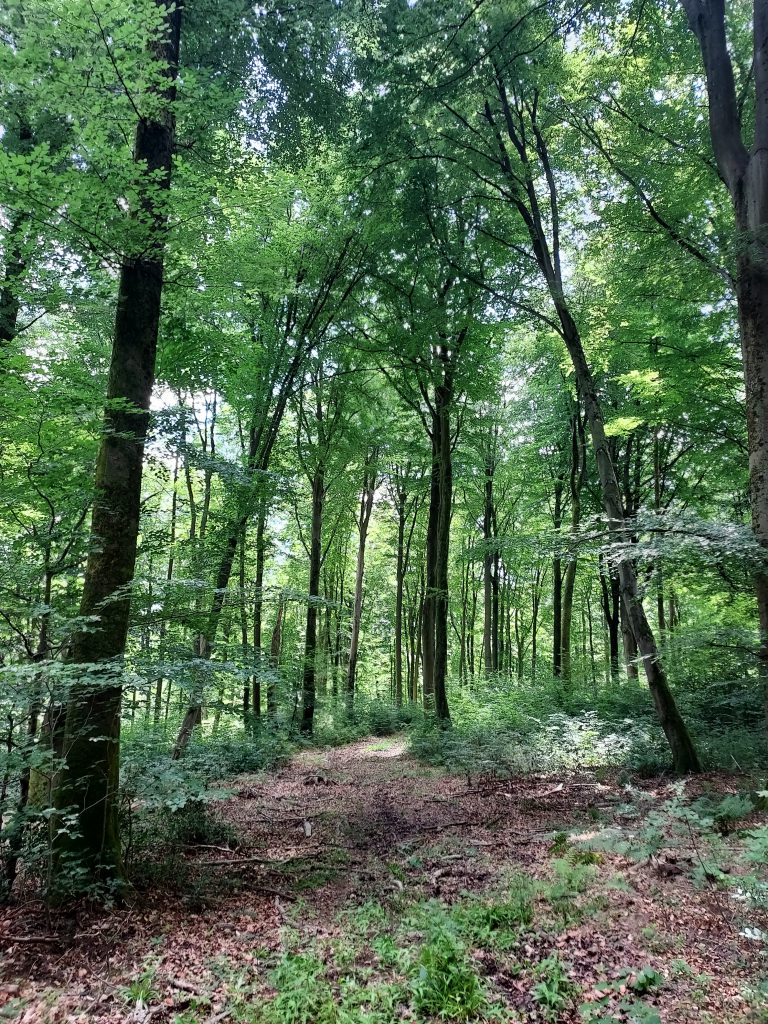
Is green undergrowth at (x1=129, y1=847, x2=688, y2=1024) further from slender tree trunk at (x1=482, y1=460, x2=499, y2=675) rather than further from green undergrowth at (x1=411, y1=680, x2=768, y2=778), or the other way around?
slender tree trunk at (x1=482, y1=460, x2=499, y2=675)

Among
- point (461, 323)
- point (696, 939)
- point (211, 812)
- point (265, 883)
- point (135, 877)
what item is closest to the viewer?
point (696, 939)

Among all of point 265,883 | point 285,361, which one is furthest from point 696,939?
point 285,361

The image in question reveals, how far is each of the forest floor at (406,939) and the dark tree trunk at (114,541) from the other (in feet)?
2.29

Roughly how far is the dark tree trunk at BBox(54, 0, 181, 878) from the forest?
3cm

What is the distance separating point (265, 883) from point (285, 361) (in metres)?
8.73

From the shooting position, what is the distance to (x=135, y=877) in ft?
Result: 15.3

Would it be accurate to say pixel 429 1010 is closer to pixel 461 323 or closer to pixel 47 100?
pixel 47 100

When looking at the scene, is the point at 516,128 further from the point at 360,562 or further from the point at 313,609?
the point at 360,562

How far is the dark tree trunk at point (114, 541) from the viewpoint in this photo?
4.25 metres

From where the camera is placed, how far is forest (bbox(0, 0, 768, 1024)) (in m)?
3.60

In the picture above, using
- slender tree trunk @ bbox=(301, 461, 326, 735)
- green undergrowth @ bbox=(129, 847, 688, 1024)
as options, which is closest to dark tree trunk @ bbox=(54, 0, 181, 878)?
green undergrowth @ bbox=(129, 847, 688, 1024)

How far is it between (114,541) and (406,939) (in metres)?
3.95

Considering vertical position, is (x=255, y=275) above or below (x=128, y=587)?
above

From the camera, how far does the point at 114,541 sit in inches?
185
